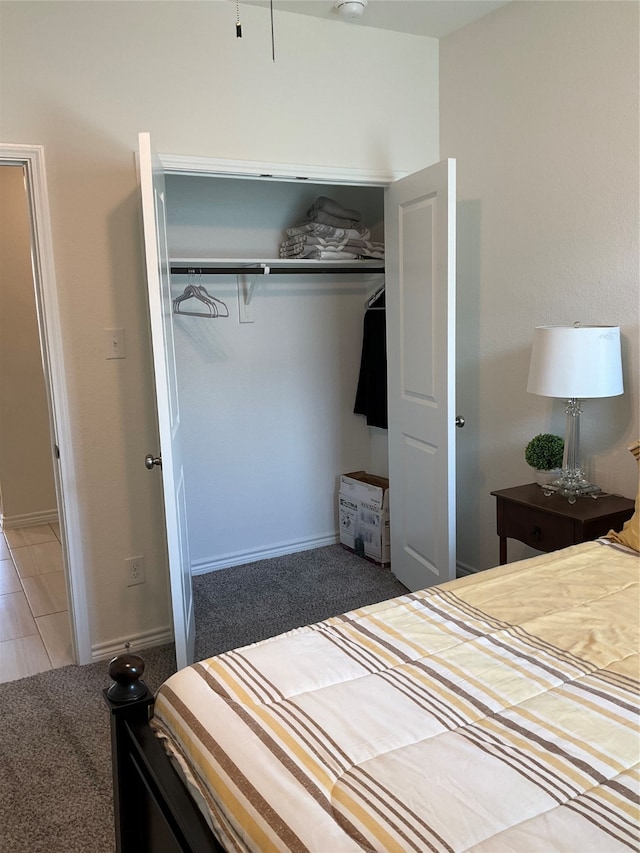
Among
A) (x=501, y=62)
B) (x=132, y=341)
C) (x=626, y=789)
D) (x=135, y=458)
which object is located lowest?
(x=626, y=789)

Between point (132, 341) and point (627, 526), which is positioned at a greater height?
point (132, 341)

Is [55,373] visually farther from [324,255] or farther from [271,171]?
[324,255]

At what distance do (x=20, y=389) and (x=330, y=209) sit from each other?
2.55m

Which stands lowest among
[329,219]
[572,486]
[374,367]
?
[572,486]

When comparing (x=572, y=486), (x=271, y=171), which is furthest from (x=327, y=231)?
(x=572, y=486)

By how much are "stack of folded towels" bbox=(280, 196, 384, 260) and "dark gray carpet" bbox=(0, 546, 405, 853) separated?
169 centimetres

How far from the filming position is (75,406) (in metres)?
2.68

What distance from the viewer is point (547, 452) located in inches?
103

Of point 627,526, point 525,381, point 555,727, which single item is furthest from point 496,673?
point 525,381

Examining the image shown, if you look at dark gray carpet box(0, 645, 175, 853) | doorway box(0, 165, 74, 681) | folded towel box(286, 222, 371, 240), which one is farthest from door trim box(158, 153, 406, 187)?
dark gray carpet box(0, 645, 175, 853)

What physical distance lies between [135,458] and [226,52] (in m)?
1.70

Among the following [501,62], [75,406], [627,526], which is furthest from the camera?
[501,62]

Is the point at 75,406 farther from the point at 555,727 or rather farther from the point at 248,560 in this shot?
the point at 555,727

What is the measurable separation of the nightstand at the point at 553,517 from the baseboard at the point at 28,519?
3407 mm
